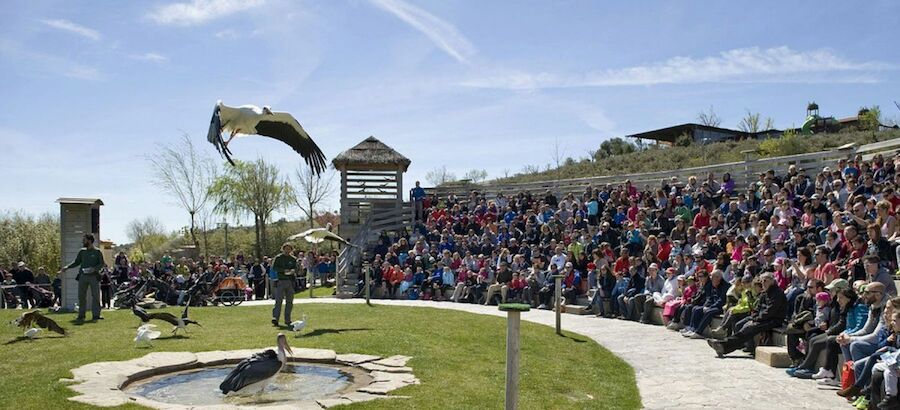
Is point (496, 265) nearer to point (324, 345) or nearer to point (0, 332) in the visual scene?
point (324, 345)

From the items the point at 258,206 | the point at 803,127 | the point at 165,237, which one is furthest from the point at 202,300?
the point at 165,237

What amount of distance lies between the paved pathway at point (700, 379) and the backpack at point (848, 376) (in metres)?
0.19

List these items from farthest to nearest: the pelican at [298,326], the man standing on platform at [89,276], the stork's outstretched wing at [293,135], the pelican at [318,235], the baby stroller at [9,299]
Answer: the baby stroller at [9,299] → the pelican at [318,235] → the man standing on platform at [89,276] → the pelican at [298,326] → the stork's outstretched wing at [293,135]

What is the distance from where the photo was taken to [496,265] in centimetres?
2102

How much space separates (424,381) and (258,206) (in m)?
35.1

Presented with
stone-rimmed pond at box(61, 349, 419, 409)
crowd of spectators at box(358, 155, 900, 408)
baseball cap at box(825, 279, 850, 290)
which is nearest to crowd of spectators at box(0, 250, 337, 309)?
crowd of spectators at box(358, 155, 900, 408)

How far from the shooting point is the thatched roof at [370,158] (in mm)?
28219

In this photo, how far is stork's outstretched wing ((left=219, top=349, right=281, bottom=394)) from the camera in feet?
24.5

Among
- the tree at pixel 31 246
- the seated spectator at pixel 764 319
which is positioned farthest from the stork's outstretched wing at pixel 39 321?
the tree at pixel 31 246

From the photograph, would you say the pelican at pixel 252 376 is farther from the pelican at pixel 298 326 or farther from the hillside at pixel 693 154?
the hillside at pixel 693 154

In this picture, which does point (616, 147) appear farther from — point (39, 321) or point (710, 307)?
point (39, 321)

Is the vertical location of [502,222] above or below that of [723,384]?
above

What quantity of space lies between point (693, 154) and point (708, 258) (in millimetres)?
25190

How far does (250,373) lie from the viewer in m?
7.50
